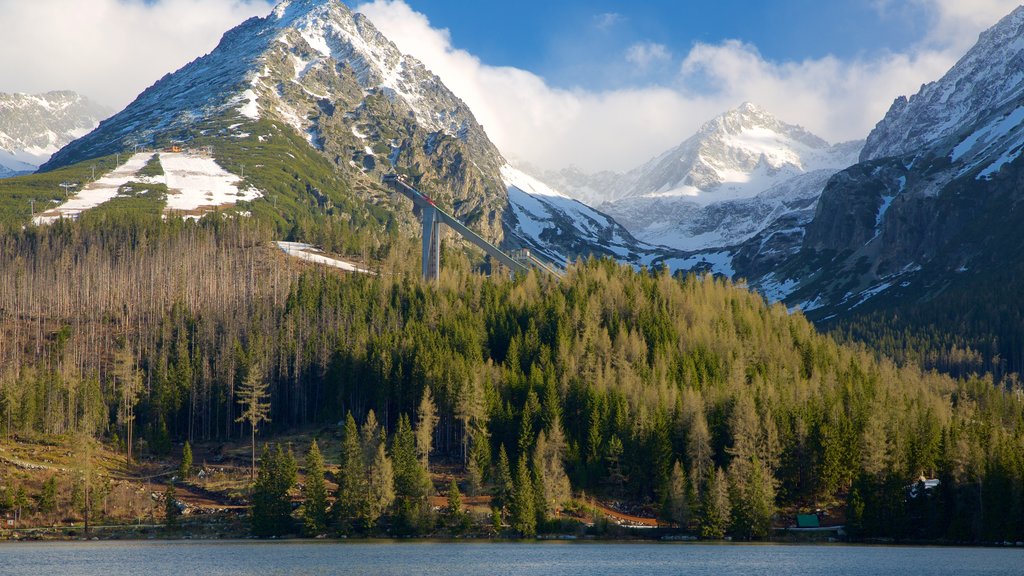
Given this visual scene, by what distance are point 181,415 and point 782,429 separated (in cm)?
8599

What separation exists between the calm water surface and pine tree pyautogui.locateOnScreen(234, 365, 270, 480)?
32.4m

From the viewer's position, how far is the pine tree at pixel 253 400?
144125 millimetres

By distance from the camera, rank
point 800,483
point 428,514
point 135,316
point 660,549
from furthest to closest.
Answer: point 135,316 < point 800,483 < point 428,514 < point 660,549

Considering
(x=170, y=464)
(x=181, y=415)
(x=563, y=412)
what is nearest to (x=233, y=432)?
(x=181, y=415)

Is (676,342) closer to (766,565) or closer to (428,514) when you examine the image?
(428,514)

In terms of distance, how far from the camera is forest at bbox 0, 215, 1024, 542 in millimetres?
117188

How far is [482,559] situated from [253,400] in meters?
59.6

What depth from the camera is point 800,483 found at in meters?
131

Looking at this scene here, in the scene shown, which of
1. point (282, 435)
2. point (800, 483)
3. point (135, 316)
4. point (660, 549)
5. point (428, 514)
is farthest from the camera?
point (135, 316)

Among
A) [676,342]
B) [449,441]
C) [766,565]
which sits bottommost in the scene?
[766,565]

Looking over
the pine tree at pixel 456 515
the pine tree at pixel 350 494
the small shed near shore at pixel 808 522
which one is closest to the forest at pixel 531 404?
the pine tree at pixel 350 494

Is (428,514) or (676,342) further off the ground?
(676,342)

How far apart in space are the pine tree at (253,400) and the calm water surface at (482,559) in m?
32.4

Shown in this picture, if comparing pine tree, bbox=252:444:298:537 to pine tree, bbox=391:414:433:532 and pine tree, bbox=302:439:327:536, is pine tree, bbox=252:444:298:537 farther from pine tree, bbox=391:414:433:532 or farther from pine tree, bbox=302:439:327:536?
pine tree, bbox=391:414:433:532
